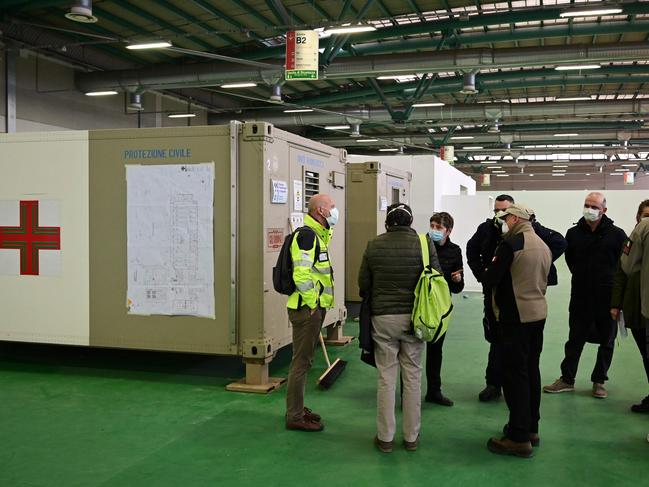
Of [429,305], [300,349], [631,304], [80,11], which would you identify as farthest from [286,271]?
[80,11]

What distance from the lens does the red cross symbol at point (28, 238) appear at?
5.43 meters

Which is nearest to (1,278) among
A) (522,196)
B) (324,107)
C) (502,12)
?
(502,12)

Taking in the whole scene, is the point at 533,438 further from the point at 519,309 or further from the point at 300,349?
the point at 300,349

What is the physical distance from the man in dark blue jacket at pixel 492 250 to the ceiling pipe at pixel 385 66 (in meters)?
6.31

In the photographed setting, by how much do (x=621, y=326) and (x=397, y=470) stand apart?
7.54ft

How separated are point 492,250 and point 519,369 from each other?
1.14 m

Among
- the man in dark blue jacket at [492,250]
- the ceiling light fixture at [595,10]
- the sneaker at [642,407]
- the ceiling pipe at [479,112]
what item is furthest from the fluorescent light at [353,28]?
the ceiling pipe at [479,112]

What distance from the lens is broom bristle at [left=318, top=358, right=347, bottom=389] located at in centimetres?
497

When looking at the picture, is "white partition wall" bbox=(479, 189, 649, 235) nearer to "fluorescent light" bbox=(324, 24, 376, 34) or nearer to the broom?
"fluorescent light" bbox=(324, 24, 376, 34)

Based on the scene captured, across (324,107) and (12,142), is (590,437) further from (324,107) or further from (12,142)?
(324,107)

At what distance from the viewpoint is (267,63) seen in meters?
11.2

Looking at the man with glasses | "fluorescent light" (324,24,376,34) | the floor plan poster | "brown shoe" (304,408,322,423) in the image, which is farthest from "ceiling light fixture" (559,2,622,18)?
"brown shoe" (304,408,322,423)

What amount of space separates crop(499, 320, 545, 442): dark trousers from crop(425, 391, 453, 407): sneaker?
37.0 inches

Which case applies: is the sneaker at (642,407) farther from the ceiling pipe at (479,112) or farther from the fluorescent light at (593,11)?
the ceiling pipe at (479,112)
